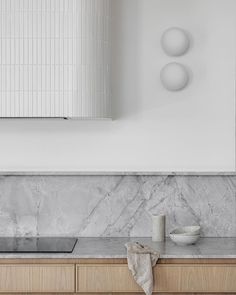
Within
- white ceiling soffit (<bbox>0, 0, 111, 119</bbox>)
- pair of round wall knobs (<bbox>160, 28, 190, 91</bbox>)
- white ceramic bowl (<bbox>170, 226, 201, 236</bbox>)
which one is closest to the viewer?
white ceiling soffit (<bbox>0, 0, 111, 119</bbox>)

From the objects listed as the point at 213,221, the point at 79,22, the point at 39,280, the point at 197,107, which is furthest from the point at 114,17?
the point at 39,280

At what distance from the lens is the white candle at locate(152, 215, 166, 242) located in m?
3.27

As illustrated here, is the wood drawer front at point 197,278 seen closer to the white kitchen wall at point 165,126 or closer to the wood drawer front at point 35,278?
the wood drawer front at point 35,278

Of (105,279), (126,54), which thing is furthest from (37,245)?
(126,54)

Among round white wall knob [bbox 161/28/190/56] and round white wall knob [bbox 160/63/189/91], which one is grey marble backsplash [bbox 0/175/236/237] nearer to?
round white wall knob [bbox 160/63/189/91]

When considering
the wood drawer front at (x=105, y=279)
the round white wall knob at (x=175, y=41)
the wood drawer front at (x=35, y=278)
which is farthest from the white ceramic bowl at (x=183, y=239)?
the round white wall knob at (x=175, y=41)

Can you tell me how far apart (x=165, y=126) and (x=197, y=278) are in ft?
3.02

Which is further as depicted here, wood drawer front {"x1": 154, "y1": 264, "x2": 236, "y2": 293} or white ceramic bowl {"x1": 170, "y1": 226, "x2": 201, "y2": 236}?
white ceramic bowl {"x1": 170, "y1": 226, "x2": 201, "y2": 236}

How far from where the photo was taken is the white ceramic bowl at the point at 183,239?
3133 mm

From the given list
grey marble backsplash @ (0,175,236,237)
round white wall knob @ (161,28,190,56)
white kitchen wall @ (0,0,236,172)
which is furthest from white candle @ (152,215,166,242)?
round white wall knob @ (161,28,190,56)

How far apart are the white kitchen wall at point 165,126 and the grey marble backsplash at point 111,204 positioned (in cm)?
8

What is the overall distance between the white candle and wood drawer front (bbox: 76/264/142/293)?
15.7 inches

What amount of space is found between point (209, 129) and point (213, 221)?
52 cm

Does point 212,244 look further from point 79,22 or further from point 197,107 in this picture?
point 79,22
